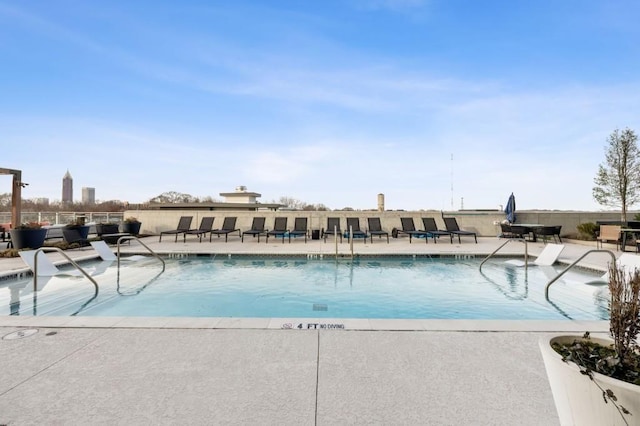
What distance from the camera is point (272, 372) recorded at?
7.50 feet

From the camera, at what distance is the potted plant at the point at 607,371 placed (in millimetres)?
1140

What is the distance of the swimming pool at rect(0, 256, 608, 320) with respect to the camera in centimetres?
457

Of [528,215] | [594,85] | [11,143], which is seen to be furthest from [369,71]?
[11,143]

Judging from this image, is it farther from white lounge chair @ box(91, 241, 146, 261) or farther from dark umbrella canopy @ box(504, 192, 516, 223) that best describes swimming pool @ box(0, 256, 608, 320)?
dark umbrella canopy @ box(504, 192, 516, 223)

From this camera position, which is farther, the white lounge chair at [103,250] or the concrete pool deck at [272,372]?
the white lounge chair at [103,250]

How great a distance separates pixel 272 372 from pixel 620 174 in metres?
18.6

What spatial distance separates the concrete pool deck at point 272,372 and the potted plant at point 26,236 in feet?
21.9

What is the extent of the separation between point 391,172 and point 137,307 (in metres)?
18.9

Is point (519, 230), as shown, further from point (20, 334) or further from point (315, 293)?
point (20, 334)

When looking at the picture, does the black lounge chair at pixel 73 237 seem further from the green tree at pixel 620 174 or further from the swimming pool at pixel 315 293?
the green tree at pixel 620 174

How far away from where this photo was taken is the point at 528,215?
46.1 ft

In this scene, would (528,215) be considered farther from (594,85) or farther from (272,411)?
(272,411)

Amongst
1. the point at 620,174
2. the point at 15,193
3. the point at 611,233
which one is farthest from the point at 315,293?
the point at 620,174

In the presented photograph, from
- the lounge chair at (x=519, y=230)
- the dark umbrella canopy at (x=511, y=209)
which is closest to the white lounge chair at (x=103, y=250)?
the lounge chair at (x=519, y=230)
